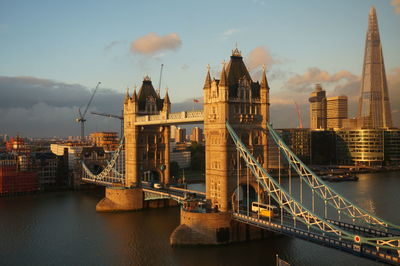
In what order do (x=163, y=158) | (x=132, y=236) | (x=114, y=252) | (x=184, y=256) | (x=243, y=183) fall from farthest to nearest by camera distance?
(x=163, y=158) → (x=132, y=236) → (x=243, y=183) → (x=114, y=252) → (x=184, y=256)

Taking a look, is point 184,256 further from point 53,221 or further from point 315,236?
point 53,221

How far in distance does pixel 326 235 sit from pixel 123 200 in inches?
1803

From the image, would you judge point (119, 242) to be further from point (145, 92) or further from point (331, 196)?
point (145, 92)

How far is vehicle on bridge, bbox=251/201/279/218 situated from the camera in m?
53.1

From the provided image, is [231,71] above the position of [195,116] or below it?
above

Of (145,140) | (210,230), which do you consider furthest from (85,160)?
(210,230)

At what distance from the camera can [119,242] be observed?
59.2 m

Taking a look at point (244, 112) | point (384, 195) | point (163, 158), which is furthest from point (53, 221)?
point (384, 195)

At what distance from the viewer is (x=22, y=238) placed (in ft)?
203

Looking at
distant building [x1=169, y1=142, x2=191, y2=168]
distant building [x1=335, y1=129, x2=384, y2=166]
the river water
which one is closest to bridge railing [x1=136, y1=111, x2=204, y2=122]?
the river water

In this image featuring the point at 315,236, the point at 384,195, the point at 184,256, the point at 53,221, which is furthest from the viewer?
the point at 384,195

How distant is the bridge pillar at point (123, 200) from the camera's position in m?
80.2

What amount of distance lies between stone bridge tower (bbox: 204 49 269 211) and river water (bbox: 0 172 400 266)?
8.70m

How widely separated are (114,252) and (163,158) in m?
35.6
